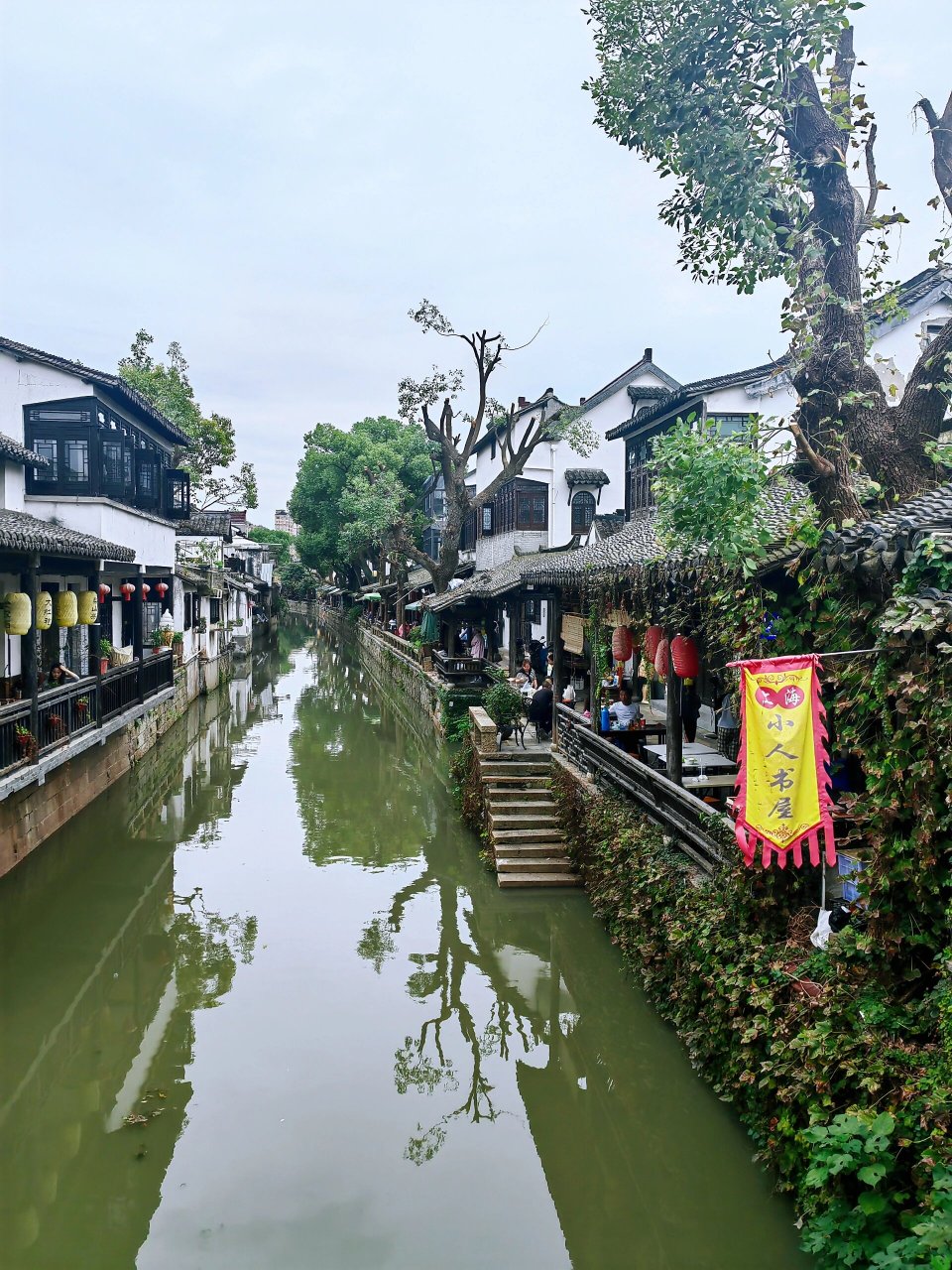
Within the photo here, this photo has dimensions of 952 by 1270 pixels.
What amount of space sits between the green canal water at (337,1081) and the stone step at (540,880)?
29cm

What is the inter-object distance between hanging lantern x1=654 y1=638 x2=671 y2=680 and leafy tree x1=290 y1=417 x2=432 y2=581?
96.7 feet

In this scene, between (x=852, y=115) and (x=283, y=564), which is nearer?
(x=852, y=115)

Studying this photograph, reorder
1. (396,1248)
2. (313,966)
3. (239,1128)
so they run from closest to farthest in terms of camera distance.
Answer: (396,1248)
(239,1128)
(313,966)

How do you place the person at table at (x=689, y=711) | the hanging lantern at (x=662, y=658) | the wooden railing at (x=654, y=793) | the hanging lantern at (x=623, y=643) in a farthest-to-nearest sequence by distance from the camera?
the person at table at (x=689, y=711)
the hanging lantern at (x=623, y=643)
the hanging lantern at (x=662, y=658)
the wooden railing at (x=654, y=793)

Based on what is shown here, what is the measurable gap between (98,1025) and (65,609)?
724 cm

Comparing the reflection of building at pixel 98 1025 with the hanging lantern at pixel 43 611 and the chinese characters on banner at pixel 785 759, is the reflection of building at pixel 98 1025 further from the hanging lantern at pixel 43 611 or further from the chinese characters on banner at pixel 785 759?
the chinese characters on banner at pixel 785 759

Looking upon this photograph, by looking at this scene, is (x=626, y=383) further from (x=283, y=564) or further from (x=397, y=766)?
(x=283, y=564)

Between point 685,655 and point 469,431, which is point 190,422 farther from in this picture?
point 685,655

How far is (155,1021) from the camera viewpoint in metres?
9.05

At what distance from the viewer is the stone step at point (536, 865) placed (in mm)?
12836

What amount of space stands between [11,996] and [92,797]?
777cm

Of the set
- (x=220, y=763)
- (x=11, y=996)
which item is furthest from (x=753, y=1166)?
(x=220, y=763)

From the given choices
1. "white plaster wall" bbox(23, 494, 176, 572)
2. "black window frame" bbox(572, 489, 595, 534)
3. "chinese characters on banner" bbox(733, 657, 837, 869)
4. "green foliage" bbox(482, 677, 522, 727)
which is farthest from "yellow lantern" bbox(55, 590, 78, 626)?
"black window frame" bbox(572, 489, 595, 534)

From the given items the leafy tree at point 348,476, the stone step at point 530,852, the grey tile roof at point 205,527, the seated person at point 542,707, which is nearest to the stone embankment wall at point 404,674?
the leafy tree at point 348,476
